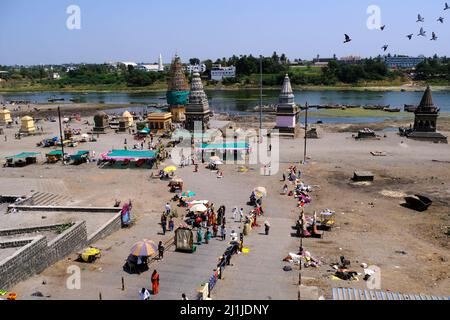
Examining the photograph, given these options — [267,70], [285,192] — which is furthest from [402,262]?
[267,70]

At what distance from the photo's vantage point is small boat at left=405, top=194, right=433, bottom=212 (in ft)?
77.0

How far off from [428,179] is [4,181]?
3023 cm

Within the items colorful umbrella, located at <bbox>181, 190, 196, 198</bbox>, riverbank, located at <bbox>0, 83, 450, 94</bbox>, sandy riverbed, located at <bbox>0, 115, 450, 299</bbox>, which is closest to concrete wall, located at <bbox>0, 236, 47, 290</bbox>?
sandy riverbed, located at <bbox>0, 115, 450, 299</bbox>

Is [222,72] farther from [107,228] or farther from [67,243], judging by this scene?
[67,243]

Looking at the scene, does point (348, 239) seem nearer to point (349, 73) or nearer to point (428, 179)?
point (428, 179)

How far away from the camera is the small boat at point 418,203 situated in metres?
23.5

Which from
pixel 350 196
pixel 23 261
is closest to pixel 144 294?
pixel 23 261

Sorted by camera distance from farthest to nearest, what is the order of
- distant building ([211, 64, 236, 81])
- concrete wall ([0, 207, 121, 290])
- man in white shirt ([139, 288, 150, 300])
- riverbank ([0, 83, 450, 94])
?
distant building ([211, 64, 236, 81]) → riverbank ([0, 83, 450, 94]) → concrete wall ([0, 207, 121, 290]) → man in white shirt ([139, 288, 150, 300])

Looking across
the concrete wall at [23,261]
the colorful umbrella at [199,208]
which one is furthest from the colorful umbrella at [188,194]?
the concrete wall at [23,261]

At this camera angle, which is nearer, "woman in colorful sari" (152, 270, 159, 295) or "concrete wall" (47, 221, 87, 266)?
→ "woman in colorful sari" (152, 270, 159, 295)

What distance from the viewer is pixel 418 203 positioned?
23.7 metres

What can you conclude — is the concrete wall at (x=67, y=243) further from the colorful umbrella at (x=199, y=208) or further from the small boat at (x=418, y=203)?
the small boat at (x=418, y=203)

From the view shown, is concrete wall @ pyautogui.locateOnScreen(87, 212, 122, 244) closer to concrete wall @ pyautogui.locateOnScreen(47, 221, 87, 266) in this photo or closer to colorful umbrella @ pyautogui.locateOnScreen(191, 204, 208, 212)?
concrete wall @ pyautogui.locateOnScreen(47, 221, 87, 266)
